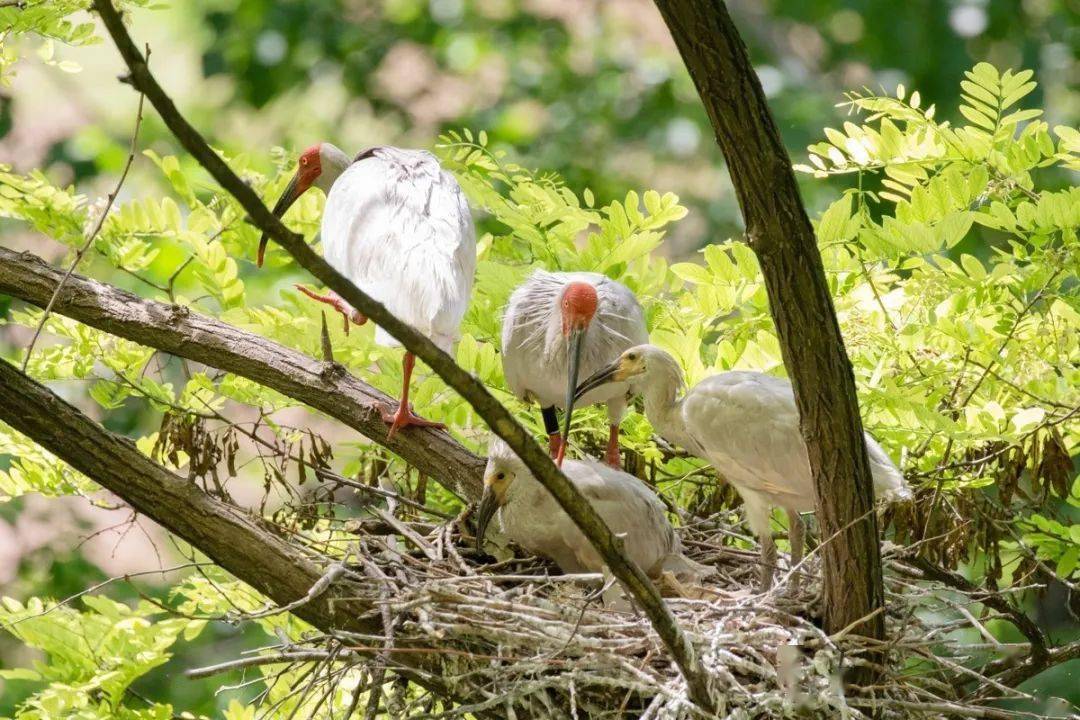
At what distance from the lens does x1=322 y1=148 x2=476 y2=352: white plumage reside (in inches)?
173

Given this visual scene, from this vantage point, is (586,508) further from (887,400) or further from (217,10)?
(217,10)

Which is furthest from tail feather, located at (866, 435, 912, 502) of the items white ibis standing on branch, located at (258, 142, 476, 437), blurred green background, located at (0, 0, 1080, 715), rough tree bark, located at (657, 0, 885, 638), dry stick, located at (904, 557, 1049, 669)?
blurred green background, located at (0, 0, 1080, 715)

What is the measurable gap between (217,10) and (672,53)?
153 inches

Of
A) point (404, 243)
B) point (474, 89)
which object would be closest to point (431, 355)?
point (404, 243)

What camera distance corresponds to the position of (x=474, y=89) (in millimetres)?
11047

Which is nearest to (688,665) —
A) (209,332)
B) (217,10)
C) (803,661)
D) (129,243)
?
(803,661)

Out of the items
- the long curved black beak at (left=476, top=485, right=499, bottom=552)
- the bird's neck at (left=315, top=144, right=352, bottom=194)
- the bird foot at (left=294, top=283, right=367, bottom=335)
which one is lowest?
the long curved black beak at (left=476, top=485, right=499, bottom=552)

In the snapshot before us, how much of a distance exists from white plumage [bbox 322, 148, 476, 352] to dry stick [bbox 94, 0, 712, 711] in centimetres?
172

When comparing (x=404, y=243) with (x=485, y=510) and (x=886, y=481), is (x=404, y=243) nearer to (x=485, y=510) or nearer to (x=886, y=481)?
(x=485, y=510)

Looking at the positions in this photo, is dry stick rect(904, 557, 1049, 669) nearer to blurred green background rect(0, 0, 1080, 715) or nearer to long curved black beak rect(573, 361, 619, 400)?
long curved black beak rect(573, 361, 619, 400)

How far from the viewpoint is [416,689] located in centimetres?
447

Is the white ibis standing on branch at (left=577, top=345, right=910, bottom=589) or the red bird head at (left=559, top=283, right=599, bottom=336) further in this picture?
the red bird head at (left=559, top=283, right=599, bottom=336)

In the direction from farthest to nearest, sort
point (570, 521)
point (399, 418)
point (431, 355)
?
point (399, 418) < point (570, 521) < point (431, 355)

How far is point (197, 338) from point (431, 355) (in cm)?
219
